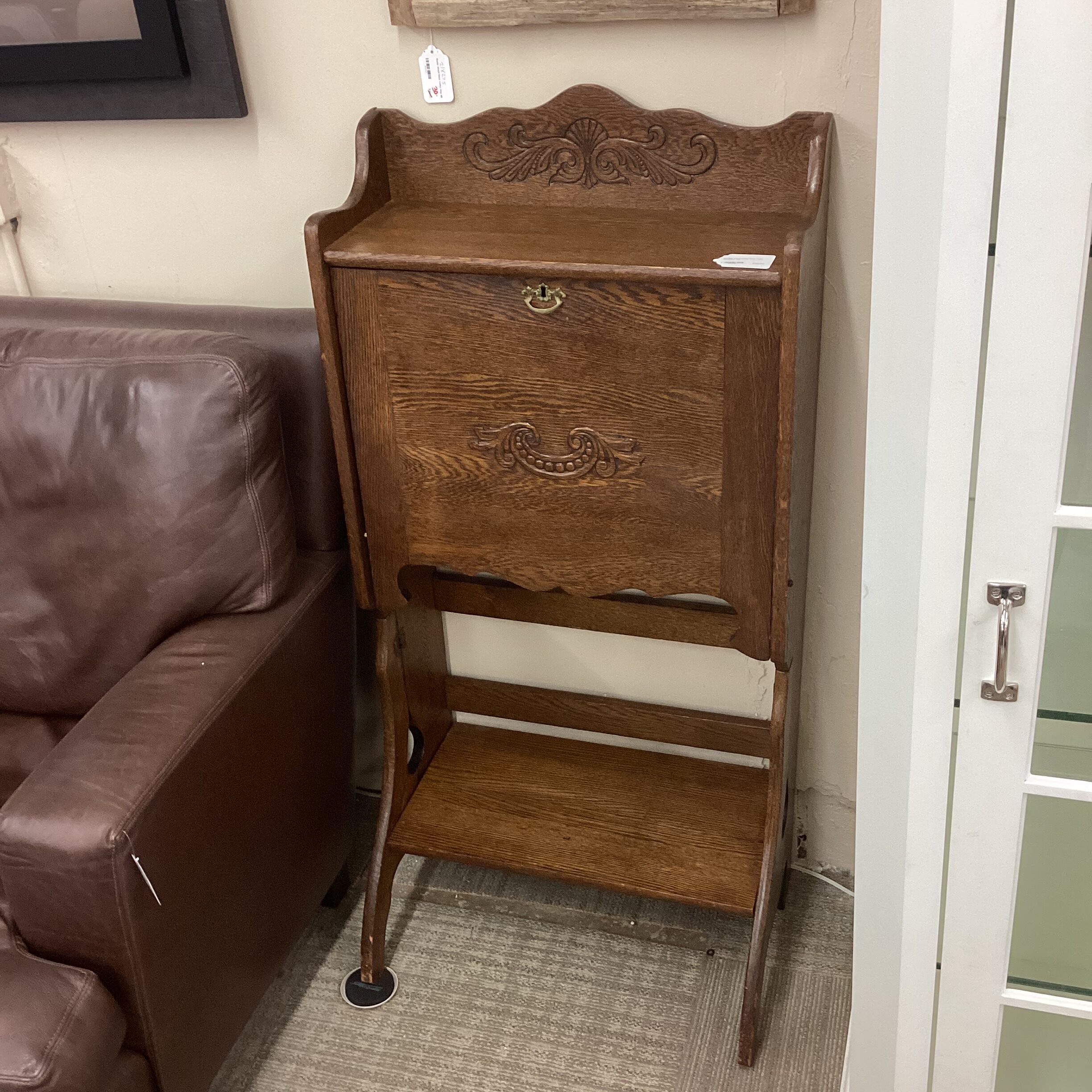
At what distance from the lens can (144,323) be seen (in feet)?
5.55

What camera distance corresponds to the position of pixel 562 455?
1.43 meters

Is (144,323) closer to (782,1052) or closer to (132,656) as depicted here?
(132,656)

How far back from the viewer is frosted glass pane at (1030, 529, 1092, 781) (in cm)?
105

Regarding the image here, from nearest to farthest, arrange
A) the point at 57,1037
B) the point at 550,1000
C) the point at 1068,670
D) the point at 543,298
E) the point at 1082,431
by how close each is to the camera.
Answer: the point at 1082,431
the point at 1068,670
the point at 57,1037
the point at 543,298
the point at 550,1000

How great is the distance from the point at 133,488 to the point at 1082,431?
1144mm

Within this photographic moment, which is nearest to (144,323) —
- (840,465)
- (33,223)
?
(33,223)

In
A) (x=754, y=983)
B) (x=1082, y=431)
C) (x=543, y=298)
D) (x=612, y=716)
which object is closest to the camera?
(x=1082, y=431)

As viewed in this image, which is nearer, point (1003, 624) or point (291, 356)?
point (1003, 624)

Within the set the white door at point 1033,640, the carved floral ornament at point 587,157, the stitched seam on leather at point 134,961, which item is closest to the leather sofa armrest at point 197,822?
the stitched seam on leather at point 134,961

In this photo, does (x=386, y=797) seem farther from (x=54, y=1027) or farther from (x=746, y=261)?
(x=746, y=261)

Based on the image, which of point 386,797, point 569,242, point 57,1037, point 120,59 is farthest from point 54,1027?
point 120,59

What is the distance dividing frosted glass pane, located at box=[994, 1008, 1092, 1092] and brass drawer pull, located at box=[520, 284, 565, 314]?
37.4 inches

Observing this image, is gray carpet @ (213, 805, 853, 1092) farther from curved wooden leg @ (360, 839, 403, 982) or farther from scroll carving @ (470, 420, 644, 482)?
scroll carving @ (470, 420, 644, 482)

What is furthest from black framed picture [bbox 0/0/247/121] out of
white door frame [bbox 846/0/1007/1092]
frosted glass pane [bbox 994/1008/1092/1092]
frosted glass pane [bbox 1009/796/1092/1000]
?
frosted glass pane [bbox 994/1008/1092/1092]
